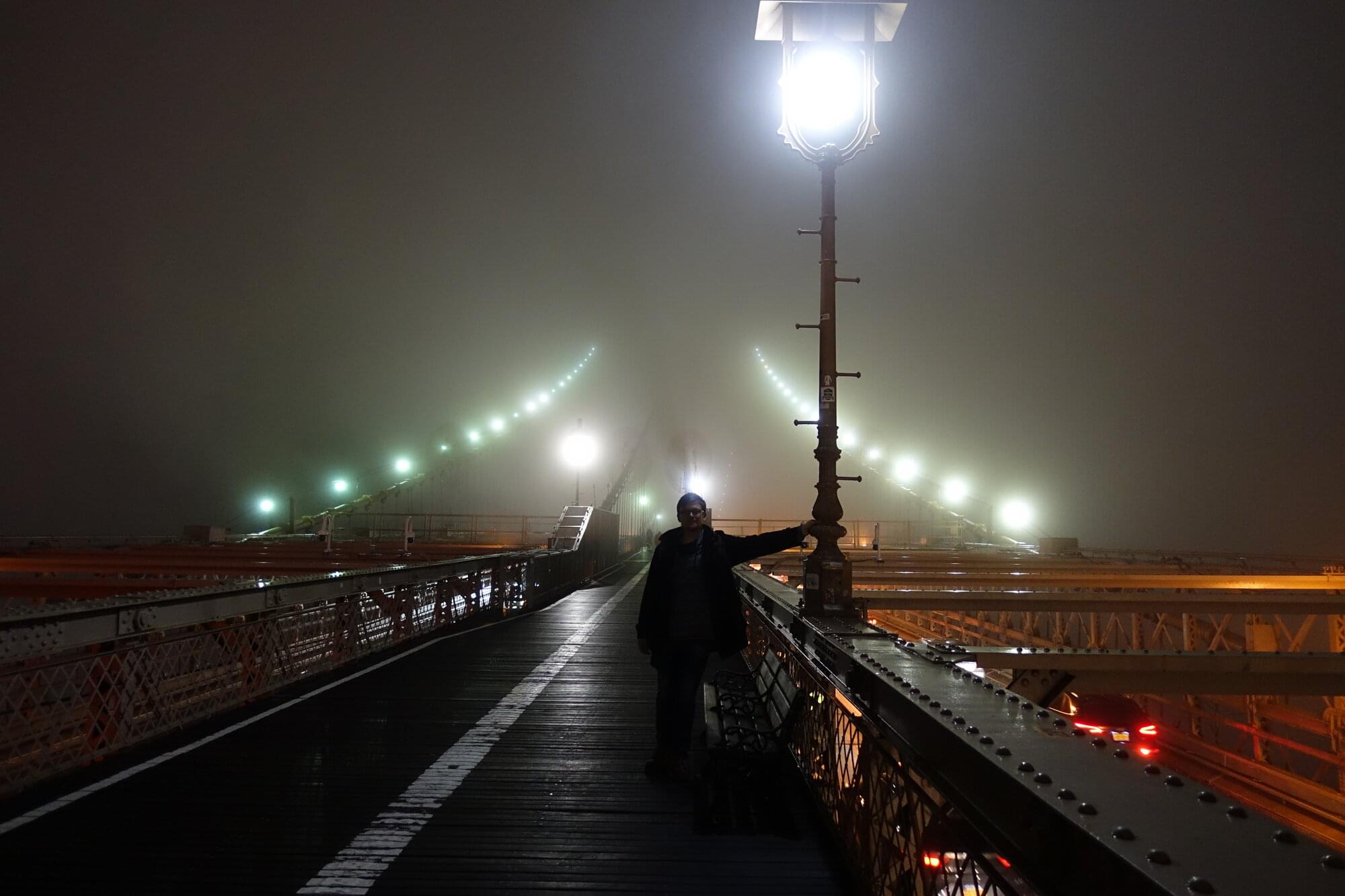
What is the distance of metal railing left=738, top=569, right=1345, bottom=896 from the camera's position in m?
1.52

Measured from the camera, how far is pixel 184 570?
65.3 feet

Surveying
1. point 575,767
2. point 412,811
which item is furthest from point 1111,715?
point 412,811

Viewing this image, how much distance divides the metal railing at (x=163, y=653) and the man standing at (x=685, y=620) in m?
3.64

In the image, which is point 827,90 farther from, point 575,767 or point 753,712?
point 575,767

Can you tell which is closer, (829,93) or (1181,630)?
(829,93)

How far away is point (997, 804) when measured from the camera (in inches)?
85.3

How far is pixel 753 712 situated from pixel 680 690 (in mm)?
798

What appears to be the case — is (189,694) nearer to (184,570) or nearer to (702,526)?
(702,526)

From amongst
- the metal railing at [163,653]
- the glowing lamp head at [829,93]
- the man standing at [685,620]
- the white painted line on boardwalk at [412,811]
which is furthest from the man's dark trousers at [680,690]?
the glowing lamp head at [829,93]

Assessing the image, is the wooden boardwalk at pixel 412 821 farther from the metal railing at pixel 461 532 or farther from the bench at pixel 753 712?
the metal railing at pixel 461 532

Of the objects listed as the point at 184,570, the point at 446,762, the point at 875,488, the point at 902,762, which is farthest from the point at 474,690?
the point at 875,488

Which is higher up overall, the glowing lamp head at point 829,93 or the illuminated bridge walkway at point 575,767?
the glowing lamp head at point 829,93

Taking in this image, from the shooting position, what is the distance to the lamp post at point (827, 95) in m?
6.31

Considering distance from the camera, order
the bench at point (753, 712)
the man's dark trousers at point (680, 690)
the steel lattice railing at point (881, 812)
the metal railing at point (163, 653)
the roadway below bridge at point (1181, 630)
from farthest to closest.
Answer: the roadway below bridge at point (1181, 630)
the man's dark trousers at point (680, 690)
the metal railing at point (163, 653)
the bench at point (753, 712)
the steel lattice railing at point (881, 812)
